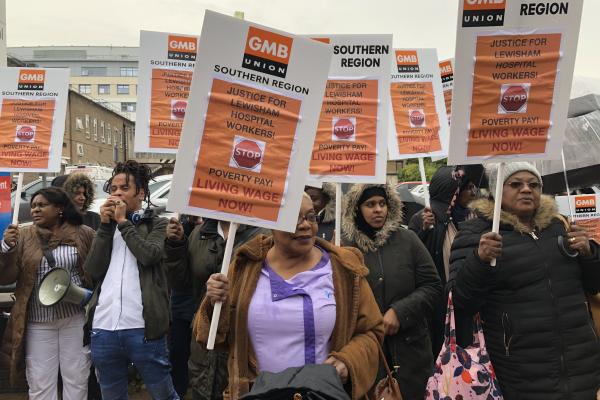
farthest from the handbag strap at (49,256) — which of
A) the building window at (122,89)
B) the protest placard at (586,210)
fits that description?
the building window at (122,89)

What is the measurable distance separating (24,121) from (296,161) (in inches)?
128

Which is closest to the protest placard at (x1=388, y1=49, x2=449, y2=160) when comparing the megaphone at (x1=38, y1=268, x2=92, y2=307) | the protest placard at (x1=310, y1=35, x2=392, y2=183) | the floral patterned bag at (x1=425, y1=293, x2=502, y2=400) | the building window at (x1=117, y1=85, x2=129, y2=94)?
the protest placard at (x1=310, y1=35, x2=392, y2=183)

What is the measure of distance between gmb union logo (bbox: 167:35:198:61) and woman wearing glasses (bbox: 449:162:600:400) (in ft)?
10.3

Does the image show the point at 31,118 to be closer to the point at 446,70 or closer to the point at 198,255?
the point at 198,255

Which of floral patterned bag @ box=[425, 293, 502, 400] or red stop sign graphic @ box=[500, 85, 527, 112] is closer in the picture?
floral patterned bag @ box=[425, 293, 502, 400]

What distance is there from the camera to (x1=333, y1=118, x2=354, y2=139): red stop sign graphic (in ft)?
13.8

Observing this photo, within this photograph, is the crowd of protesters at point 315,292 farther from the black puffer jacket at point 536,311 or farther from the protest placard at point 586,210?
the protest placard at point 586,210

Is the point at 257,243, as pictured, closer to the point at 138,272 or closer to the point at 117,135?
the point at 138,272

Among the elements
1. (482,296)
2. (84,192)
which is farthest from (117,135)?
(482,296)

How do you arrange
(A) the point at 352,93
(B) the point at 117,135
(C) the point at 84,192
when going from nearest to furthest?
(A) the point at 352,93 → (C) the point at 84,192 → (B) the point at 117,135

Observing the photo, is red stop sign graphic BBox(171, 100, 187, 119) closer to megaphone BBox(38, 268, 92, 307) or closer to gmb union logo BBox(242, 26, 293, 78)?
megaphone BBox(38, 268, 92, 307)

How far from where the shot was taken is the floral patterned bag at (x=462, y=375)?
2906mm

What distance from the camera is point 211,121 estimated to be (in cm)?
264

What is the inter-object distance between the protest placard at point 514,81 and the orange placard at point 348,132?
3.84ft
